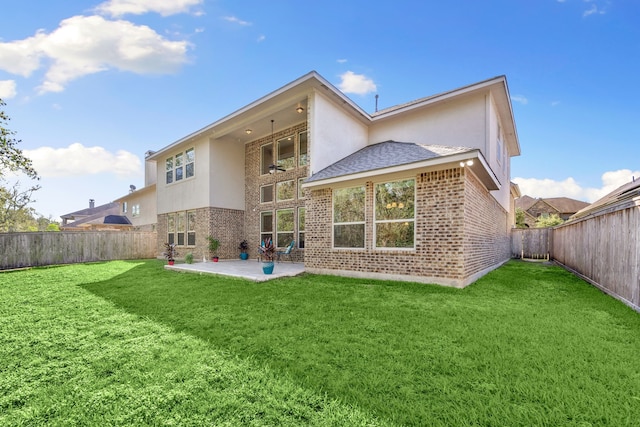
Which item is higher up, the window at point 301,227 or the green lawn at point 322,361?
the window at point 301,227

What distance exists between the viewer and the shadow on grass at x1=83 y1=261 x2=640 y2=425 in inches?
84.7

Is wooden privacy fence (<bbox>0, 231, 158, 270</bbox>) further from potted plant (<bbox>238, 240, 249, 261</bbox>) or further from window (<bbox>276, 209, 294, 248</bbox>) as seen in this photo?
window (<bbox>276, 209, 294, 248</bbox>)

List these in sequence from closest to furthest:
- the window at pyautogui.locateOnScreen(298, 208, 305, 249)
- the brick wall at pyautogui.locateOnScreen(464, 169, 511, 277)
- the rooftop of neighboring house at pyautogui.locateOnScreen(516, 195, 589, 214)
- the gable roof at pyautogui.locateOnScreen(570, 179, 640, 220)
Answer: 1. the gable roof at pyautogui.locateOnScreen(570, 179, 640, 220)
2. the brick wall at pyautogui.locateOnScreen(464, 169, 511, 277)
3. the window at pyautogui.locateOnScreen(298, 208, 305, 249)
4. the rooftop of neighboring house at pyautogui.locateOnScreen(516, 195, 589, 214)

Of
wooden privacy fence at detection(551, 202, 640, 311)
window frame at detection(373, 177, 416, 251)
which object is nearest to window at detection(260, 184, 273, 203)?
window frame at detection(373, 177, 416, 251)

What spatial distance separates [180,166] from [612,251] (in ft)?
55.8

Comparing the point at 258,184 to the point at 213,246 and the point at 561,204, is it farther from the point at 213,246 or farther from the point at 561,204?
the point at 561,204

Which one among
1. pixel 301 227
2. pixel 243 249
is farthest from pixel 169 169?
pixel 301 227

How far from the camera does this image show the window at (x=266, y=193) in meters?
13.2

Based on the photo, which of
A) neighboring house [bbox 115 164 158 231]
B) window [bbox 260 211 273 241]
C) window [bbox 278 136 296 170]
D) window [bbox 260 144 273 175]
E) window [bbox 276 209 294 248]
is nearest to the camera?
window [bbox 276 209 294 248]

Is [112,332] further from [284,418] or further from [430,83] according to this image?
[430,83]

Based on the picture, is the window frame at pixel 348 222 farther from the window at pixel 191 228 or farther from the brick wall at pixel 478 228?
the window at pixel 191 228

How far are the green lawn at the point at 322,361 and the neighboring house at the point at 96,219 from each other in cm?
2174

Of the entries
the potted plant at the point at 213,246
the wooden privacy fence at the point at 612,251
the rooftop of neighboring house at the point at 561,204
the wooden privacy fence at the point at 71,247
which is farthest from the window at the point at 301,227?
the rooftop of neighboring house at the point at 561,204

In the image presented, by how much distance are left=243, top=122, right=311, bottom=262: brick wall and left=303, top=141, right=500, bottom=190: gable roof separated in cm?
305
